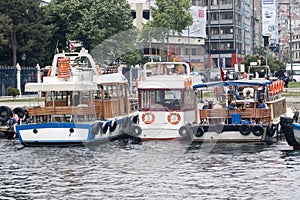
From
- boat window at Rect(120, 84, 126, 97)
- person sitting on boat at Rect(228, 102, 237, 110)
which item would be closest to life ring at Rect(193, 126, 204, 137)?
person sitting on boat at Rect(228, 102, 237, 110)

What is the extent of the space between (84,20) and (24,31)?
21.8 feet

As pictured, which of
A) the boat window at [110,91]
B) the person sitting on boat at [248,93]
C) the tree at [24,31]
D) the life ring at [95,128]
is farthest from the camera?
the tree at [24,31]

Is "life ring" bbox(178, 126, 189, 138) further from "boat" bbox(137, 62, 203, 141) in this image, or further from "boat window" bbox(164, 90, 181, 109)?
"boat window" bbox(164, 90, 181, 109)

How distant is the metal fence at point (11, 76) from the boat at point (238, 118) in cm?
3099

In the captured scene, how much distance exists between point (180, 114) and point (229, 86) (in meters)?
2.84

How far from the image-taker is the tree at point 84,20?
7719 centimetres

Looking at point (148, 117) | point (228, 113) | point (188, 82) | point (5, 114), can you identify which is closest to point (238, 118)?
point (228, 113)

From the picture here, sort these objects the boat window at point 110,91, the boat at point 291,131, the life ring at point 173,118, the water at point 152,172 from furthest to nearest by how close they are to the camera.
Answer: the boat window at point 110,91
the life ring at point 173,118
the boat at point 291,131
the water at point 152,172

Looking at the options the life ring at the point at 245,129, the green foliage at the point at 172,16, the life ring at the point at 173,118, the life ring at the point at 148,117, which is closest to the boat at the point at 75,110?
the life ring at the point at 148,117

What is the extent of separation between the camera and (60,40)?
79562mm

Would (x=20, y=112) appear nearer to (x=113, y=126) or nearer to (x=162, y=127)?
(x=113, y=126)

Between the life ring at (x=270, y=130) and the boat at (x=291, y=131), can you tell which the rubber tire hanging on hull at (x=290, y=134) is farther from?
the life ring at (x=270, y=130)

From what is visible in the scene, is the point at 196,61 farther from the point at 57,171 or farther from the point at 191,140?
the point at 57,171

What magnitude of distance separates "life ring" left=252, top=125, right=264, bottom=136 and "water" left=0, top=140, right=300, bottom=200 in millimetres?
568
